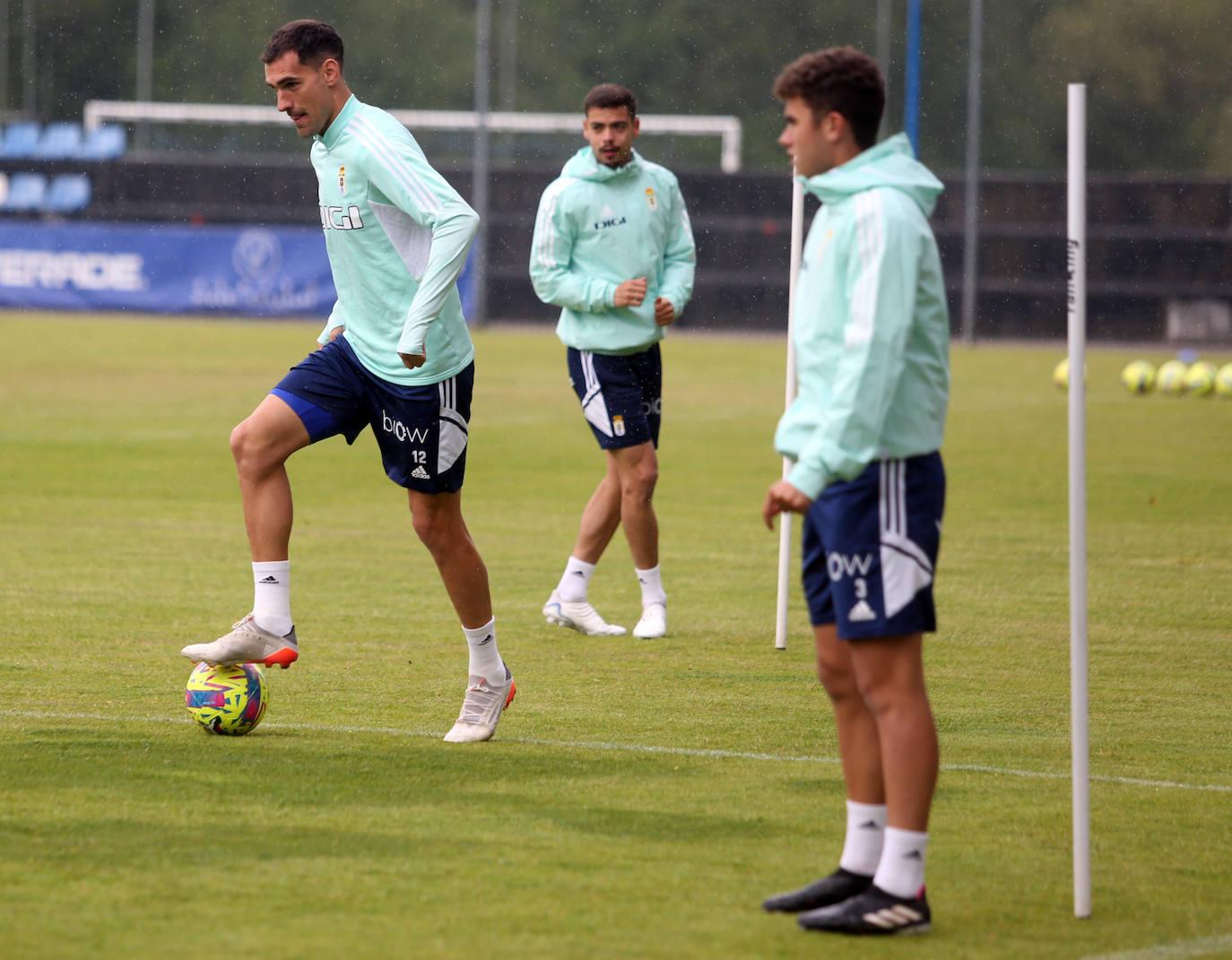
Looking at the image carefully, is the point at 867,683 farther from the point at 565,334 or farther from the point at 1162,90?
the point at 1162,90

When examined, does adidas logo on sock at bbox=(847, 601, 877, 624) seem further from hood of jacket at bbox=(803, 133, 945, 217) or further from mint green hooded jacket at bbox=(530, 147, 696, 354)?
mint green hooded jacket at bbox=(530, 147, 696, 354)

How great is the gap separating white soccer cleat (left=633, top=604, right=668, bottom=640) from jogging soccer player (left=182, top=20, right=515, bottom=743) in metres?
2.13

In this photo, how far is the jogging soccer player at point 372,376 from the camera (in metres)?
6.30

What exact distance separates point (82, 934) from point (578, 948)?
40.5 inches

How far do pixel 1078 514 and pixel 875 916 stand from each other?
1.02m

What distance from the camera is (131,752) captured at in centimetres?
603

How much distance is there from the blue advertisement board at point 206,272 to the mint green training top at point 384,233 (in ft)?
93.3

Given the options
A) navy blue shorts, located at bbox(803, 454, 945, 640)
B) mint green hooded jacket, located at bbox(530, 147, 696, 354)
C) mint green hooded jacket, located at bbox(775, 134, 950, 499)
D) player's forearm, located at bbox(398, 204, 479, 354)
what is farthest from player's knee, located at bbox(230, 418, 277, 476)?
mint green hooded jacket, located at bbox(530, 147, 696, 354)

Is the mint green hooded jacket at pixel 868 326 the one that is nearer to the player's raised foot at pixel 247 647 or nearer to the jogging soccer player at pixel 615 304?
the player's raised foot at pixel 247 647

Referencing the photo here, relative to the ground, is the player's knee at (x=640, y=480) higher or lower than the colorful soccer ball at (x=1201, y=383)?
higher

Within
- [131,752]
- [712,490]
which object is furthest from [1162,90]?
[131,752]

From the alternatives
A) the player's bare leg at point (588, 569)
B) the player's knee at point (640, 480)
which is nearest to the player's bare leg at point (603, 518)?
the player's bare leg at point (588, 569)

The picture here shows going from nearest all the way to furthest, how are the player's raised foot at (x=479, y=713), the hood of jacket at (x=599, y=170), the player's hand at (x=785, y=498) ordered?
the player's hand at (x=785, y=498), the player's raised foot at (x=479, y=713), the hood of jacket at (x=599, y=170)

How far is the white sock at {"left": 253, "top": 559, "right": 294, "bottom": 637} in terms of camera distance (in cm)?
628
